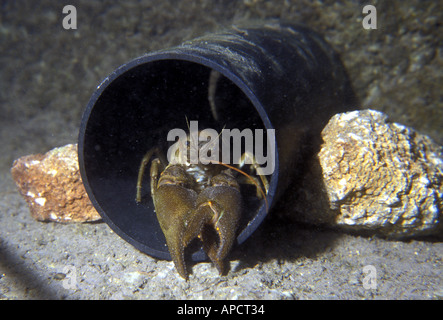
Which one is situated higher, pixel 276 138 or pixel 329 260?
pixel 276 138

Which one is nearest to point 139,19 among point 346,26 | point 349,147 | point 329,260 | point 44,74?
point 44,74

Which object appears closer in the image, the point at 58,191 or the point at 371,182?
the point at 371,182

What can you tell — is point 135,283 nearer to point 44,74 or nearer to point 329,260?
point 329,260
